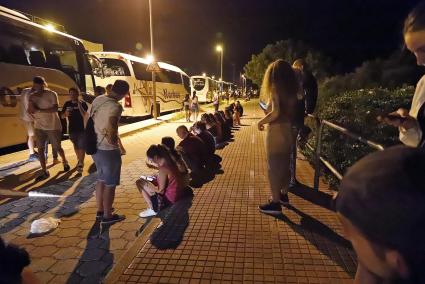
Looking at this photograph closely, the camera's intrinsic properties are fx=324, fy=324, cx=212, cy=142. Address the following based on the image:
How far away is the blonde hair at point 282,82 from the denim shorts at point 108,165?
6.86 feet

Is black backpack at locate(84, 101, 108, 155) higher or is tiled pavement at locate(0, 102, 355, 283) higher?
black backpack at locate(84, 101, 108, 155)

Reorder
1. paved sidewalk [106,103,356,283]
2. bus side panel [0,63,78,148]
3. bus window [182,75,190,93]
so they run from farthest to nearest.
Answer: bus window [182,75,190,93] → bus side panel [0,63,78,148] → paved sidewalk [106,103,356,283]

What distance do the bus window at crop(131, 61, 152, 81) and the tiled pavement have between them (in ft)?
44.8

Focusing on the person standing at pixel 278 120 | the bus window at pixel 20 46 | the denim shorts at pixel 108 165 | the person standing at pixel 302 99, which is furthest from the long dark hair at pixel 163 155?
the bus window at pixel 20 46

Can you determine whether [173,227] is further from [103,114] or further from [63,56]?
[63,56]

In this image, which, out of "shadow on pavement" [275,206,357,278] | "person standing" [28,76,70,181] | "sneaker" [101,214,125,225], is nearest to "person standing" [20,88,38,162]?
"person standing" [28,76,70,181]

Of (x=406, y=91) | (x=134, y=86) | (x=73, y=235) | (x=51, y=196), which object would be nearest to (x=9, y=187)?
(x=51, y=196)

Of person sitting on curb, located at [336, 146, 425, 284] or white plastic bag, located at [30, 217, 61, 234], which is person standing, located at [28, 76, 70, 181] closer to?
white plastic bag, located at [30, 217, 61, 234]

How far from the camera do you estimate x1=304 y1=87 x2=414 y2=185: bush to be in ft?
15.4

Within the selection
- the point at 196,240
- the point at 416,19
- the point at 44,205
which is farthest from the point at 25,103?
the point at 416,19

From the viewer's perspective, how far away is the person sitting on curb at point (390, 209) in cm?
87

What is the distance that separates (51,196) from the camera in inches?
204

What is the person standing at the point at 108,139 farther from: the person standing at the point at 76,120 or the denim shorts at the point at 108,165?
the person standing at the point at 76,120

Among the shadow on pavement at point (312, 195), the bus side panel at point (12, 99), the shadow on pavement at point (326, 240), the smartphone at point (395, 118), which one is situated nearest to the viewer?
the smartphone at point (395, 118)
